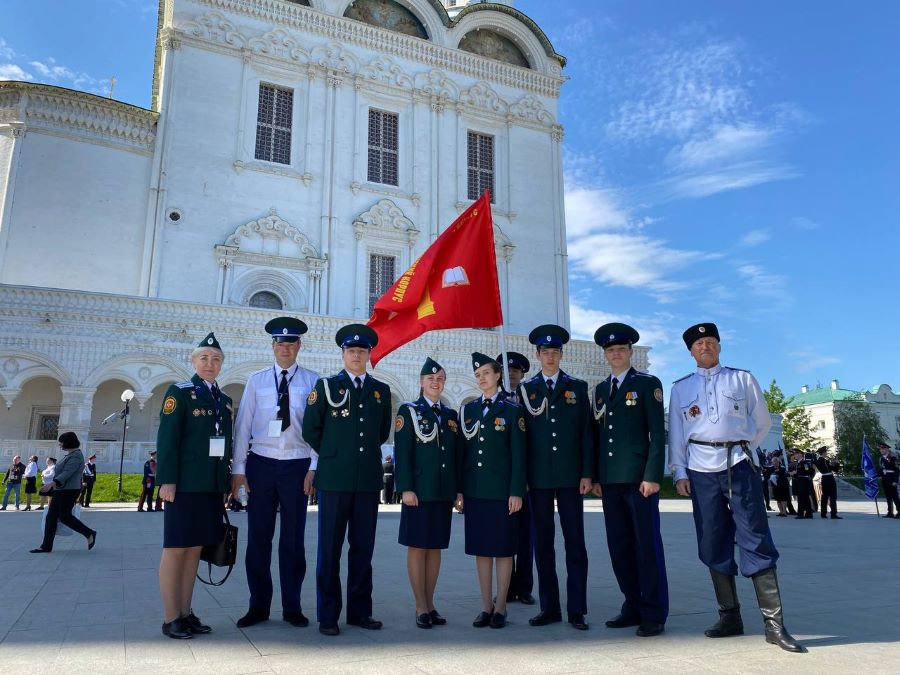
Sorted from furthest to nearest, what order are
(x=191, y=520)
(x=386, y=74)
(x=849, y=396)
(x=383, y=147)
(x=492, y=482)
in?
(x=849, y=396) → (x=383, y=147) → (x=386, y=74) → (x=492, y=482) → (x=191, y=520)

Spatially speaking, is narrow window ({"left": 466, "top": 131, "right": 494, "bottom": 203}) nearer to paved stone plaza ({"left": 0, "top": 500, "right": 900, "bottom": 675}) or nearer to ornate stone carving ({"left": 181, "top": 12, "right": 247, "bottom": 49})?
ornate stone carving ({"left": 181, "top": 12, "right": 247, "bottom": 49})

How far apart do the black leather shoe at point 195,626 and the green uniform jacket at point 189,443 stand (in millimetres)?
825

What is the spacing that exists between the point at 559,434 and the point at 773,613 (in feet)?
5.93

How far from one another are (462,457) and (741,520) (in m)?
2.03

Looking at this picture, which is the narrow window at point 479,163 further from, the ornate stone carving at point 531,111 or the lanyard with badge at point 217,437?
the lanyard with badge at point 217,437

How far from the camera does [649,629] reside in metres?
4.47

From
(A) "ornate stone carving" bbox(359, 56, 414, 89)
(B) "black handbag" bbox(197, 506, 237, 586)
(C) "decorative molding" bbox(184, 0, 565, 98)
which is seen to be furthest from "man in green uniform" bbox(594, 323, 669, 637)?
(A) "ornate stone carving" bbox(359, 56, 414, 89)

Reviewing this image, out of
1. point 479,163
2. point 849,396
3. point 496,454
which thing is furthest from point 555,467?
point 849,396

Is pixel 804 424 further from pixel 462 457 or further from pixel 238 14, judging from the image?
pixel 462 457

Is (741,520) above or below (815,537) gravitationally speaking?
above

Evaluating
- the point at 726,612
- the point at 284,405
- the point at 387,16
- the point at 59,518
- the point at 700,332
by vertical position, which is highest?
the point at 387,16

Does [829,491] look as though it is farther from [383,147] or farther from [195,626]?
[383,147]

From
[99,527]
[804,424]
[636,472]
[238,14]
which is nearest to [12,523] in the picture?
[99,527]

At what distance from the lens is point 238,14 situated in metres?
27.3
